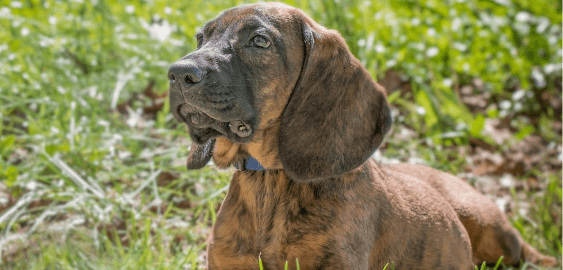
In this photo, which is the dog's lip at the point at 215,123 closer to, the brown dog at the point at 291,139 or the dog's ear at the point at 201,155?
the brown dog at the point at 291,139

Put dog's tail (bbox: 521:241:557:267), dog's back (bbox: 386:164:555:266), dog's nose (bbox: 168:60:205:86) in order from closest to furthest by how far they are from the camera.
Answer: dog's nose (bbox: 168:60:205:86)
dog's back (bbox: 386:164:555:266)
dog's tail (bbox: 521:241:557:267)

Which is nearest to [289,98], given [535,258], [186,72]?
[186,72]

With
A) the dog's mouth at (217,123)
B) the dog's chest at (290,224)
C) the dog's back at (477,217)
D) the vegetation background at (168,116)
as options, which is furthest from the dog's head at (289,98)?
the vegetation background at (168,116)

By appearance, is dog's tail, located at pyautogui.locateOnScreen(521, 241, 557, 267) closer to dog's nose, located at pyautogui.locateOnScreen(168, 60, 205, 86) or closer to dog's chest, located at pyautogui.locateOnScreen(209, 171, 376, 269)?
dog's chest, located at pyautogui.locateOnScreen(209, 171, 376, 269)

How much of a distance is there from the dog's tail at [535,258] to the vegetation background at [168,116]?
155 millimetres

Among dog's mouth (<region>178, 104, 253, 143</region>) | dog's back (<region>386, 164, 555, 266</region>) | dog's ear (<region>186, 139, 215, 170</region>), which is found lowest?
dog's back (<region>386, 164, 555, 266</region>)

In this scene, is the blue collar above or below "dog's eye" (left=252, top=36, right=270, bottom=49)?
below

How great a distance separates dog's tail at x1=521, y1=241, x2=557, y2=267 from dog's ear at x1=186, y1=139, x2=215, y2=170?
2.31 m

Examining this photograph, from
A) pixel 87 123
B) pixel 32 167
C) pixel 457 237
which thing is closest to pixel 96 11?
pixel 87 123

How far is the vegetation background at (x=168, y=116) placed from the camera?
3.85m

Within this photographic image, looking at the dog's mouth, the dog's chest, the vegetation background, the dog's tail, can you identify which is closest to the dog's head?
the dog's mouth

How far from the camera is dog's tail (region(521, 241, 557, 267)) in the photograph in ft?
12.4

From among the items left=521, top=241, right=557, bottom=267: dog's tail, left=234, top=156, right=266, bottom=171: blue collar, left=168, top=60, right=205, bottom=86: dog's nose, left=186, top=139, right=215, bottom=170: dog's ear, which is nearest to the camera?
left=168, top=60, right=205, bottom=86: dog's nose

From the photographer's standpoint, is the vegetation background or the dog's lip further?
the vegetation background
